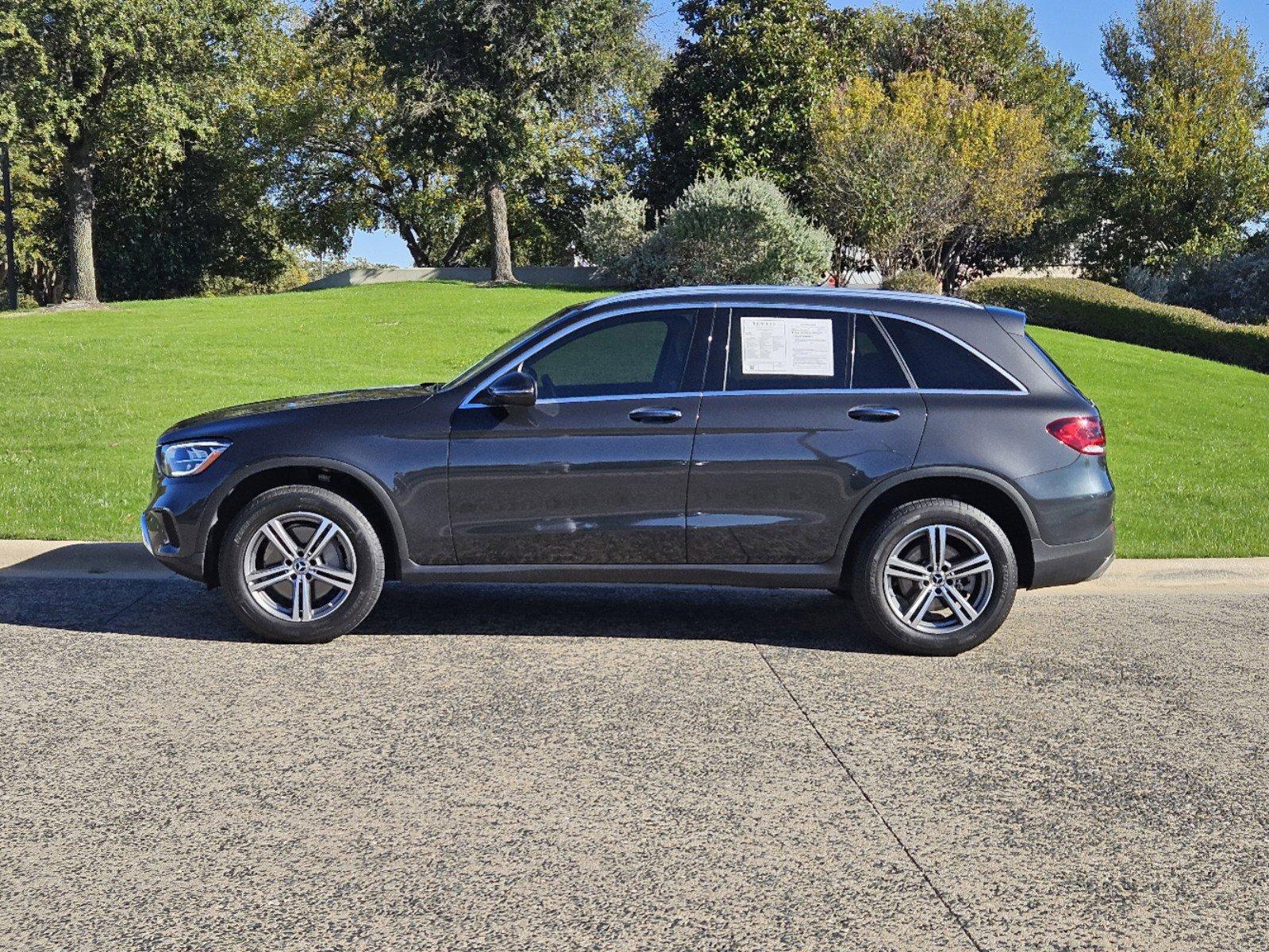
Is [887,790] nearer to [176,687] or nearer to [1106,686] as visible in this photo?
[1106,686]

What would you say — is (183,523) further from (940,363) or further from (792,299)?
(940,363)

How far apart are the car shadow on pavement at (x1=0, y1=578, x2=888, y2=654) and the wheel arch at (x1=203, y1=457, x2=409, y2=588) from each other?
432 millimetres

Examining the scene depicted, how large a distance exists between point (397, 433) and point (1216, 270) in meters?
35.6

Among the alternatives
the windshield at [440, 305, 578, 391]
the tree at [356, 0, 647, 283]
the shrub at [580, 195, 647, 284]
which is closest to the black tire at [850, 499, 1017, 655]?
the windshield at [440, 305, 578, 391]

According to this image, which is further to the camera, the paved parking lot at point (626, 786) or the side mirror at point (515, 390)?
the side mirror at point (515, 390)

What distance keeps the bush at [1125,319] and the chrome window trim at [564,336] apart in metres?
20.5

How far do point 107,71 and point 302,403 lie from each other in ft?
108

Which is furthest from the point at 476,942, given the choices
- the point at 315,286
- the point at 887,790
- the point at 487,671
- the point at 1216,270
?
the point at 315,286

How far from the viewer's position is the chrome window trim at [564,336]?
6.36 m

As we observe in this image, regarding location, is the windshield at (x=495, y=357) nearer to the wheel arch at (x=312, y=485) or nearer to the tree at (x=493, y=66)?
the wheel arch at (x=312, y=485)

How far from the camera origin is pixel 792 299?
657 centimetres

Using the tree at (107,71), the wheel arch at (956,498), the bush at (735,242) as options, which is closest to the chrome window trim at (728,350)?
the wheel arch at (956,498)

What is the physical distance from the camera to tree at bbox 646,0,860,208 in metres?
40.1

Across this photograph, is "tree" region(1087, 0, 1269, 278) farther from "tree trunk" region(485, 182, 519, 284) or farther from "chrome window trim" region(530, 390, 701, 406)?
"chrome window trim" region(530, 390, 701, 406)
